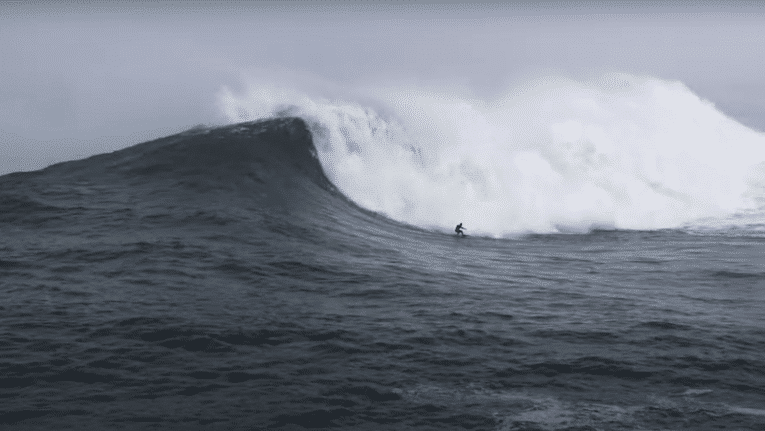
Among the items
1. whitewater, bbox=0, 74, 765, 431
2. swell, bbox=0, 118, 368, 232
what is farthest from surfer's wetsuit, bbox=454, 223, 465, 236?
swell, bbox=0, 118, 368, 232

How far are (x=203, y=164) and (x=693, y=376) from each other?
24.0m

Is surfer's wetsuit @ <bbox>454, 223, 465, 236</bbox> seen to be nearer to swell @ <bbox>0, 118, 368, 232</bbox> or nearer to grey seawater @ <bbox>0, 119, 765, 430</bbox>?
grey seawater @ <bbox>0, 119, 765, 430</bbox>

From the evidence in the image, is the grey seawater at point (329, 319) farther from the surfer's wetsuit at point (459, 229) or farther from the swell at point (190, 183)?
the surfer's wetsuit at point (459, 229)

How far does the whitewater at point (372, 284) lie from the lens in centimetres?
1420

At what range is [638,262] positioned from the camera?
28.4 meters

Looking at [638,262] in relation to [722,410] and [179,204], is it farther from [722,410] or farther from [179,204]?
[179,204]

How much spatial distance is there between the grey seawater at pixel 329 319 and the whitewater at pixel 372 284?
3.0 inches

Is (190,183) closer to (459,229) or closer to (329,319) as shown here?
(459,229)

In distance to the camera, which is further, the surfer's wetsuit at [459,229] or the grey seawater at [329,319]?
the surfer's wetsuit at [459,229]

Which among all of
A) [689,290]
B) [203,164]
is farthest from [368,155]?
[689,290]

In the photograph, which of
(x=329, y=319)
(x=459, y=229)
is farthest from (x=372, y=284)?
(x=459, y=229)

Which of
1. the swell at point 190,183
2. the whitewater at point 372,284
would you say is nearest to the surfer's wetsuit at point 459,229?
the whitewater at point 372,284

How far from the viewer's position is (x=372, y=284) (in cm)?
2241

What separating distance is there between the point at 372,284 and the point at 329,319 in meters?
3.81
